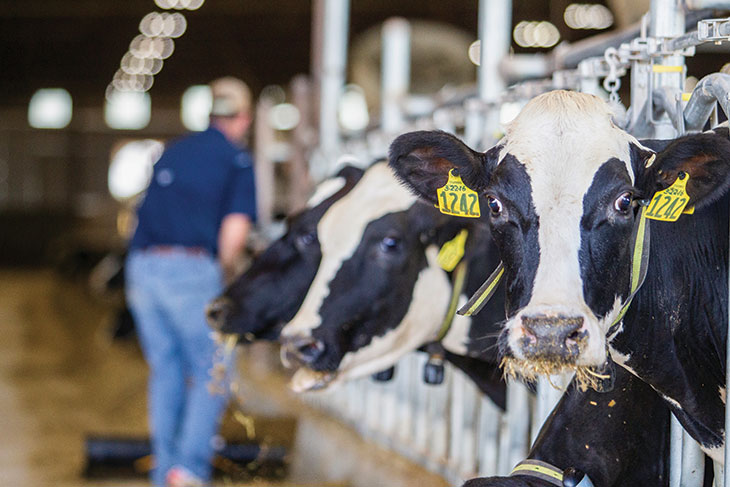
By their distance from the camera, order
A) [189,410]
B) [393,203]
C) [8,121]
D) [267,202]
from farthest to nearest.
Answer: [8,121] < [267,202] < [189,410] < [393,203]

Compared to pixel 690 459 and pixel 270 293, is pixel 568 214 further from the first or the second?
pixel 270 293

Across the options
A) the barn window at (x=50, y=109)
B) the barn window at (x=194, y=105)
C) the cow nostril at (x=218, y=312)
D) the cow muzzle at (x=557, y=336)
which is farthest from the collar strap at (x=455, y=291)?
the barn window at (x=50, y=109)

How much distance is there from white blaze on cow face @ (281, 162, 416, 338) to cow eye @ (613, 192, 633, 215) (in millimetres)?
1242

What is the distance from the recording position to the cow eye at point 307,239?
11.4 ft

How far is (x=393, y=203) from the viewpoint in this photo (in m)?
3.21

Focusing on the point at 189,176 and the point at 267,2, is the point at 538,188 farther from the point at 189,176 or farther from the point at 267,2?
the point at 267,2

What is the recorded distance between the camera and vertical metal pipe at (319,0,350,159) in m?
6.13

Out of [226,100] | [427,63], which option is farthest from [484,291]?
[427,63]

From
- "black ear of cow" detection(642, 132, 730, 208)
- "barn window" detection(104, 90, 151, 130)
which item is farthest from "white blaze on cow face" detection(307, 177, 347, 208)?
"barn window" detection(104, 90, 151, 130)

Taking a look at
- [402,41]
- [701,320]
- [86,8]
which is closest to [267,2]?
[86,8]

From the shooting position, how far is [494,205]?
1.99 metres

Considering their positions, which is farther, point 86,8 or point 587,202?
point 86,8

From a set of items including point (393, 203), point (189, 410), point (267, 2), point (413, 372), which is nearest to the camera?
point (393, 203)

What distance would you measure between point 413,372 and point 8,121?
22.0m
